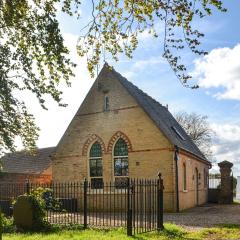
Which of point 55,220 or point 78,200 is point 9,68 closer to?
point 55,220

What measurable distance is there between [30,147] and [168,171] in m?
10.5

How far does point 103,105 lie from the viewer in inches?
1045

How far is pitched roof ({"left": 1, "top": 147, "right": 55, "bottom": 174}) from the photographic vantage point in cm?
4046

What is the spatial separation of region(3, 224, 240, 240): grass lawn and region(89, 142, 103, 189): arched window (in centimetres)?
1137

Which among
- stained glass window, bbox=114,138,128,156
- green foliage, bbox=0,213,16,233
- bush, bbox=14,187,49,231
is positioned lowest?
green foliage, bbox=0,213,16,233

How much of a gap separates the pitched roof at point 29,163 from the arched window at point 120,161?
15.6 m

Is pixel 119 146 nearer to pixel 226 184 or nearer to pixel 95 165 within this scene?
pixel 95 165

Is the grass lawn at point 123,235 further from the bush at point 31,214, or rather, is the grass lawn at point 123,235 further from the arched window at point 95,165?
the arched window at point 95,165

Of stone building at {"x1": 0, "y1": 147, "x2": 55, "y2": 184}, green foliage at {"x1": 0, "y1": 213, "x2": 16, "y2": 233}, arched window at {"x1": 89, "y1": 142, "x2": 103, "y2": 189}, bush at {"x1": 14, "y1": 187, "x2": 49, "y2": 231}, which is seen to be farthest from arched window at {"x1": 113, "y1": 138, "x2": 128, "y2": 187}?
stone building at {"x1": 0, "y1": 147, "x2": 55, "y2": 184}

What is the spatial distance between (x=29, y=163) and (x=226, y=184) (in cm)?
1929

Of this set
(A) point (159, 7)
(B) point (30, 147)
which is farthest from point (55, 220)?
(A) point (159, 7)

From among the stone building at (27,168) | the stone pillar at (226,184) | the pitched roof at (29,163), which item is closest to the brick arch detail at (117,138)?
the stone pillar at (226,184)

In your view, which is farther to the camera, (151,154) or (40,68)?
(151,154)

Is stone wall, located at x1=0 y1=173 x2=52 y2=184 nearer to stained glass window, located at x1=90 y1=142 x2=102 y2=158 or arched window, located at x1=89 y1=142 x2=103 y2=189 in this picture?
arched window, located at x1=89 y1=142 x2=103 y2=189
